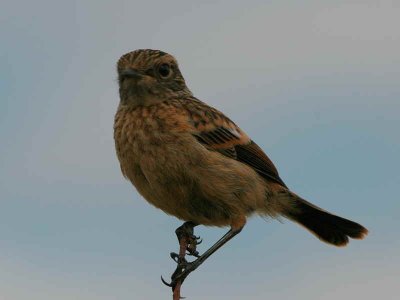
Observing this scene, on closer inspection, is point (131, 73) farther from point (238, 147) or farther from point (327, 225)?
point (327, 225)

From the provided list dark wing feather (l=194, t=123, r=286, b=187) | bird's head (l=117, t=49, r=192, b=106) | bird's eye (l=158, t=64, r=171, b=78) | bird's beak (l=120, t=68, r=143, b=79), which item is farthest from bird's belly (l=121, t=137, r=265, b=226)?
bird's eye (l=158, t=64, r=171, b=78)

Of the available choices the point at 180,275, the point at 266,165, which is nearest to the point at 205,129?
the point at 266,165

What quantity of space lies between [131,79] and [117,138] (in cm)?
66

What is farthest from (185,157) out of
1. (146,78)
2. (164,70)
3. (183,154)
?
(164,70)

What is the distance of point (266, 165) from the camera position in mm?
9750

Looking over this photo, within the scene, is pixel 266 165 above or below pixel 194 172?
above

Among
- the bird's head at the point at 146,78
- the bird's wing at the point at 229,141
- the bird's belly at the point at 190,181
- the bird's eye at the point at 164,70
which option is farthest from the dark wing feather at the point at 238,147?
the bird's eye at the point at 164,70

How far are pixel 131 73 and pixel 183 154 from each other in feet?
3.83

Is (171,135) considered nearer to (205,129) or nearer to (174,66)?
(205,129)

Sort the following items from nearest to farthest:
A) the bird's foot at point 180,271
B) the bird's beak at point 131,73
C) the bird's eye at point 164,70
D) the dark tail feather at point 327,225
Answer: the bird's foot at point 180,271 < the bird's beak at point 131,73 < the bird's eye at point 164,70 < the dark tail feather at point 327,225

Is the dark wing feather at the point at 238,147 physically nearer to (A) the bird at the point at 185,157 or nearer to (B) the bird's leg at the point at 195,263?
(A) the bird at the point at 185,157

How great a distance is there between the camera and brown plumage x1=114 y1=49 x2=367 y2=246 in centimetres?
873

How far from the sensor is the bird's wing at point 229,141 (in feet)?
30.1

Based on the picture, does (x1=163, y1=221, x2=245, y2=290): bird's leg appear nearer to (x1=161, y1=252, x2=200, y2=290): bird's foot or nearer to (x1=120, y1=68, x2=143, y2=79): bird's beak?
(x1=161, y1=252, x2=200, y2=290): bird's foot
